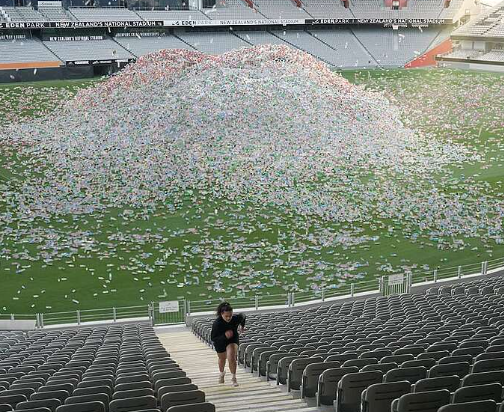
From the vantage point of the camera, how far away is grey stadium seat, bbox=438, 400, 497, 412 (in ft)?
Result: 16.0

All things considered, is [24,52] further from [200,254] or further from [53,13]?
[200,254]

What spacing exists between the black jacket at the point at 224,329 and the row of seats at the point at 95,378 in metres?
0.78

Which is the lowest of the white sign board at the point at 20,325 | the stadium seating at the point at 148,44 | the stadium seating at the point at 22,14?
the white sign board at the point at 20,325

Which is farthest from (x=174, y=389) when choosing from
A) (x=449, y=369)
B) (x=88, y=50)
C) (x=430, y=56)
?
(x=430, y=56)

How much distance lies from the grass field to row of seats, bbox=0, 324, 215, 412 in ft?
25.0

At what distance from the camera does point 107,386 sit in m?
7.17

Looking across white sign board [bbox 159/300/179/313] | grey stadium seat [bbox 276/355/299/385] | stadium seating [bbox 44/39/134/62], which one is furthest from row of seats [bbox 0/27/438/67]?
grey stadium seat [bbox 276/355/299/385]

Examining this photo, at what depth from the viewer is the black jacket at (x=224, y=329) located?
1037cm

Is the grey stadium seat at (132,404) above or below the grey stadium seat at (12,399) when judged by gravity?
above

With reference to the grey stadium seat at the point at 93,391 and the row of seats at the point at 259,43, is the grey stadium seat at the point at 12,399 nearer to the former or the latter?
the grey stadium seat at the point at 93,391

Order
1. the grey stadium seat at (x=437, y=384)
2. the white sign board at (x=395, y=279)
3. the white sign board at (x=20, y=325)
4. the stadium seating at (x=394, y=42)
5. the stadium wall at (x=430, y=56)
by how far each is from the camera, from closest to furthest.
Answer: the grey stadium seat at (x=437, y=384)
the white sign board at (x=20, y=325)
the white sign board at (x=395, y=279)
the stadium wall at (x=430, y=56)
the stadium seating at (x=394, y=42)

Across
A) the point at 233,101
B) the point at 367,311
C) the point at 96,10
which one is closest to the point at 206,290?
the point at 367,311

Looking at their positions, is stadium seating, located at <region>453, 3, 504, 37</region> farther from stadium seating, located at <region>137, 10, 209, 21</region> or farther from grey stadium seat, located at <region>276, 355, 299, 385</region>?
grey stadium seat, located at <region>276, 355, 299, 385</region>

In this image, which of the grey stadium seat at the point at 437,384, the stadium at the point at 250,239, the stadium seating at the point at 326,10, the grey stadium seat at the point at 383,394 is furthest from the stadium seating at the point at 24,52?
the grey stadium seat at the point at 437,384
